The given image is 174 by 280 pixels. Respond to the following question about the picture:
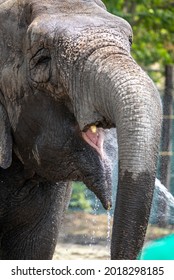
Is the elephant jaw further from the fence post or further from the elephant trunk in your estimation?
the fence post

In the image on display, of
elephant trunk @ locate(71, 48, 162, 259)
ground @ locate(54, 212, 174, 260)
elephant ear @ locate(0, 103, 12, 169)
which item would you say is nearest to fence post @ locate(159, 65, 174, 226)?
ground @ locate(54, 212, 174, 260)

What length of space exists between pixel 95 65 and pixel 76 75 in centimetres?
20

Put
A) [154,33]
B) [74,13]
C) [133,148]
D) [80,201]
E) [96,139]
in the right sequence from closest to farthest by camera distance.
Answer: [133,148] < [96,139] < [74,13] < [80,201] < [154,33]

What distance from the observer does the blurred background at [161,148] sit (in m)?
10.7

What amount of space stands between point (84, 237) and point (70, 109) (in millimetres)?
6451

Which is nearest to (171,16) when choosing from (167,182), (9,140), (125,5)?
(125,5)

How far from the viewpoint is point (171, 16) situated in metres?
13.7

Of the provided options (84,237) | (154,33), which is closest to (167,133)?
(84,237)

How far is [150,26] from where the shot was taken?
14.3 meters

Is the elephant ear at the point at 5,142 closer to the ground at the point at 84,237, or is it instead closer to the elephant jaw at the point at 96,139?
the elephant jaw at the point at 96,139

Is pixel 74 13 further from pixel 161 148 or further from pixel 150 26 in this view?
pixel 150 26

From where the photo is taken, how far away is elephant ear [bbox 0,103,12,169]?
5.94 meters

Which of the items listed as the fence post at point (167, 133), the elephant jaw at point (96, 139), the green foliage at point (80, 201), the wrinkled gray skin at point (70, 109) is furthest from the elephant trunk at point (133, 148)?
the green foliage at point (80, 201)

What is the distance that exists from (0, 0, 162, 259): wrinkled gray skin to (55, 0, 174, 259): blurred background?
1393 millimetres
